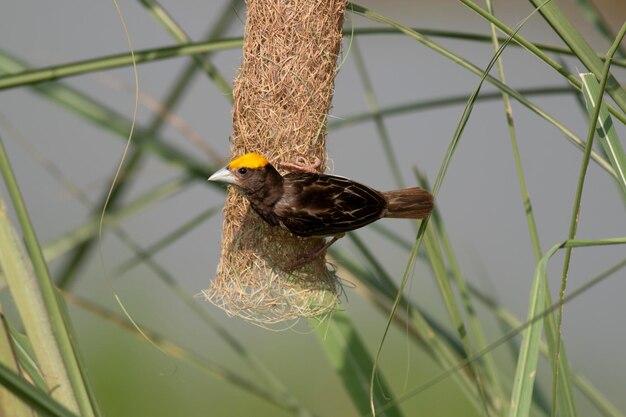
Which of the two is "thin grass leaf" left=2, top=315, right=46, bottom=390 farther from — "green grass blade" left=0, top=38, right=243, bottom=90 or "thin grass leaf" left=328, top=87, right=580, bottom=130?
"thin grass leaf" left=328, top=87, right=580, bottom=130

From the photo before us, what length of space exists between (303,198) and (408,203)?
0.43 meters

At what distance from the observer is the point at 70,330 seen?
1.58 meters

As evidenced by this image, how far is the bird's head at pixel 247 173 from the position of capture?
7.99 ft

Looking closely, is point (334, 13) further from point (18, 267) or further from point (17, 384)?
point (17, 384)

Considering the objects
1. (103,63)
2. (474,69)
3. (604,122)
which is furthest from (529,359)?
(103,63)

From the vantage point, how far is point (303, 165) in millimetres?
2609

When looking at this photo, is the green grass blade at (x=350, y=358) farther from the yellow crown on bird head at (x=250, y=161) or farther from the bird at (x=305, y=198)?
the yellow crown on bird head at (x=250, y=161)

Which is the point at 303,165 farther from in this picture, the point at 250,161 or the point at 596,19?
the point at 596,19

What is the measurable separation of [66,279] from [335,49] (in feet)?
3.89

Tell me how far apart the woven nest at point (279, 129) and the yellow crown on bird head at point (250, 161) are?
0.43 ft

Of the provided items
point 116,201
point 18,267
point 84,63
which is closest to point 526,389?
point 18,267

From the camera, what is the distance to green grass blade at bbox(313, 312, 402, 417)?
270 centimetres

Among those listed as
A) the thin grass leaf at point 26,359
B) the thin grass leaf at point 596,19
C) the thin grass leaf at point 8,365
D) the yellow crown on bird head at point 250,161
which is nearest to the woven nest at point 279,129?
the yellow crown on bird head at point 250,161

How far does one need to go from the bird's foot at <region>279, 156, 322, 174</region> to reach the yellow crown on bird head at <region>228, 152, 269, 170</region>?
0.14 metres
